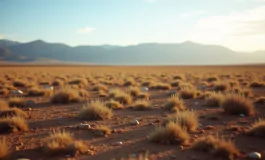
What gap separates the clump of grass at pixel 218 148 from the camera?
554 centimetres

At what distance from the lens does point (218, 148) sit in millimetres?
5590

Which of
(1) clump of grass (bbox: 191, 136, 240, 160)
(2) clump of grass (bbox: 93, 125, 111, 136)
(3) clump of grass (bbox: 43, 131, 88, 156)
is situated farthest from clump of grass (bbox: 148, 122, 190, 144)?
(3) clump of grass (bbox: 43, 131, 88, 156)

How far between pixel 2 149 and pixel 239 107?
866 centimetres

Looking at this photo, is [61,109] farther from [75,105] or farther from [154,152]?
[154,152]

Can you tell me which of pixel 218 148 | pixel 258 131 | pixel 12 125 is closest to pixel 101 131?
pixel 12 125

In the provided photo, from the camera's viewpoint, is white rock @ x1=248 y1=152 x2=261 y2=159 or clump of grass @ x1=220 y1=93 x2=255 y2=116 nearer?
white rock @ x1=248 y1=152 x2=261 y2=159

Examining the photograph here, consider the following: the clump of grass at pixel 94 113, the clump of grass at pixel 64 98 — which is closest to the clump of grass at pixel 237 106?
the clump of grass at pixel 94 113

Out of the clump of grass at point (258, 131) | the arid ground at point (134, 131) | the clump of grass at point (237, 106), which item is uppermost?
the clump of grass at point (237, 106)

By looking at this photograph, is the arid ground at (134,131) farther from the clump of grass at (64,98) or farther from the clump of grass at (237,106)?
the clump of grass at (64,98)

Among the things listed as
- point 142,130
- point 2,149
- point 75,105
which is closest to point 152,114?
point 142,130

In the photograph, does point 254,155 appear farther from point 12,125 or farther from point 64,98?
point 64,98

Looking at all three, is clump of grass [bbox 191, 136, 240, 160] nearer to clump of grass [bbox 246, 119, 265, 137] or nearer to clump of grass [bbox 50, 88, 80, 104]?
clump of grass [bbox 246, 119, 265, 137]

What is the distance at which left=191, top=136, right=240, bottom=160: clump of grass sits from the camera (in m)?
5.54

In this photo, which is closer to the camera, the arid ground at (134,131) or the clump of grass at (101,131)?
the arid ground at (134,131)
